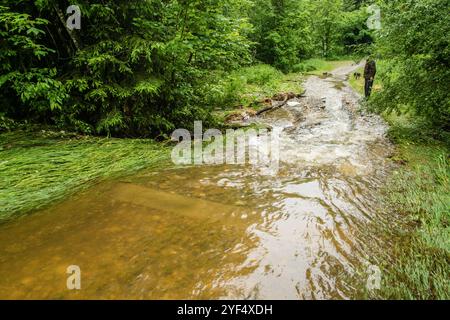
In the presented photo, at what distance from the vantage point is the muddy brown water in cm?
257

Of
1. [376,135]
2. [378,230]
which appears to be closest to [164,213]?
[378,230]

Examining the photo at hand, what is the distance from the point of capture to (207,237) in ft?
10.8

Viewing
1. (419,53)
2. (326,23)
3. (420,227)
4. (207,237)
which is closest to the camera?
(207,237)

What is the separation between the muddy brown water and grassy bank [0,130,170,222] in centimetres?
36

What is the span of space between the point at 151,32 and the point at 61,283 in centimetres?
574

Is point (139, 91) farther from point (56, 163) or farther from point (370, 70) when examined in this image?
point (370, 70)

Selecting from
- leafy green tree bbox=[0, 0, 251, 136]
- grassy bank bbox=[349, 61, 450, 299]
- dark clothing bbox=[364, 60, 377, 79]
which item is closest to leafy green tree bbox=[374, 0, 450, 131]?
grassy bank bbox=[349, 61, 450, 299]

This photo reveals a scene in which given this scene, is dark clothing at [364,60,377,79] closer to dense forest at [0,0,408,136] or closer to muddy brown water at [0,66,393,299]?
dense forest at [0,0,408,136]

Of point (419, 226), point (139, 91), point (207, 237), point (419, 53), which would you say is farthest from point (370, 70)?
point (207, 237)

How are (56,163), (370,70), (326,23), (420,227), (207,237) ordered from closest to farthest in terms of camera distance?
(207,237), (420,227), (56,163), (370,70), (326,23)

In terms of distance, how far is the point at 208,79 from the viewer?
26.8 feet

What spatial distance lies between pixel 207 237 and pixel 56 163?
3.18 metres

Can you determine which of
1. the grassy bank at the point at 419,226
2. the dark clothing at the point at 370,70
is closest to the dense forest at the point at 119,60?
the grassy bank at the point at 419,226
